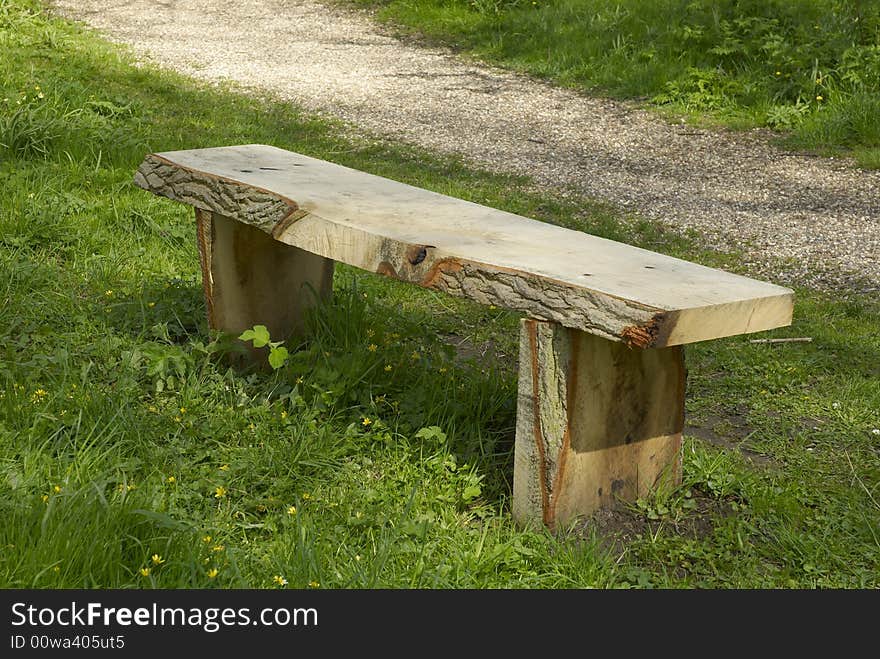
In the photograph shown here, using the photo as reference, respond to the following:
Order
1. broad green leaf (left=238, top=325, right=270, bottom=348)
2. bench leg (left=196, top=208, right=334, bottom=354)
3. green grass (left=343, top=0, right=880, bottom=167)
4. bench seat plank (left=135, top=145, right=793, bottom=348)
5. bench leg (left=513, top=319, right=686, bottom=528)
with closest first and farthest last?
bench seat plank (left=135, top=145, right=793, bottom=348)
bench leg (left=513, top=319, right=686, bottom=528)
broad green leaf (left=238, top=325, right=270, bottom=348)
bench leg (left=196, top=208, right=334, bottom=354)
green grass (left=343, top=0, right=880, bottom=167)

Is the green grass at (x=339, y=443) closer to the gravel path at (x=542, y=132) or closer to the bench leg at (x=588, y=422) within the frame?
the bench leg at (x=588, y=422)

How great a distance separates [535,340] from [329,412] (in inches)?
34.4

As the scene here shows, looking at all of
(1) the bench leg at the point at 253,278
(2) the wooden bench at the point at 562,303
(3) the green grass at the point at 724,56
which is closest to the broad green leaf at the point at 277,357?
(2) the wooden bench at the point at 562,303

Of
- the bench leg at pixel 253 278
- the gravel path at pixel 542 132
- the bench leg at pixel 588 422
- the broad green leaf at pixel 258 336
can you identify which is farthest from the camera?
the gravel path at pixel 542 132

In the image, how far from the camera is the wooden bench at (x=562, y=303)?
257 centimetres

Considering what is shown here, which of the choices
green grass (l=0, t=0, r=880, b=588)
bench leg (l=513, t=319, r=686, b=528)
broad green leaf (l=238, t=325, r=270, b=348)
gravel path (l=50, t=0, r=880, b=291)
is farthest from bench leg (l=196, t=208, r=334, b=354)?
gravel path (l=50, t=0, r=880, b=291)

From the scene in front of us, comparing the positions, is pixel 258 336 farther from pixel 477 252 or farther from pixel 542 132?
pixel 542 132

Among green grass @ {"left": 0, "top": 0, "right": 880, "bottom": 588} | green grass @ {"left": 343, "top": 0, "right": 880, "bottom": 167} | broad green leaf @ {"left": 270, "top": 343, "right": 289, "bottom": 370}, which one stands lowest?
green grass @ {"left": 0, "top": 0, "right": 880, "bottom": 588}

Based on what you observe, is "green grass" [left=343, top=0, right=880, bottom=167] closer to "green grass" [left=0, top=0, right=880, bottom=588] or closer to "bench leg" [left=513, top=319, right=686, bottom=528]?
"green grass" [left=0, top=0, right=880, bottom=588]

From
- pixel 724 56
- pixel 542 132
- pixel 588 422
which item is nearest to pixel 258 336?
pixel 588 422

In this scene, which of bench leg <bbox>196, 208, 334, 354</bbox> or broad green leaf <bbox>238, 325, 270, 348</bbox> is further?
bench leg <bbox>196, 208, 334, 354</bbox>

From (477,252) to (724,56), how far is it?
5716mm

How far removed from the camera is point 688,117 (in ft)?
24.9

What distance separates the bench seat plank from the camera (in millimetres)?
2525
